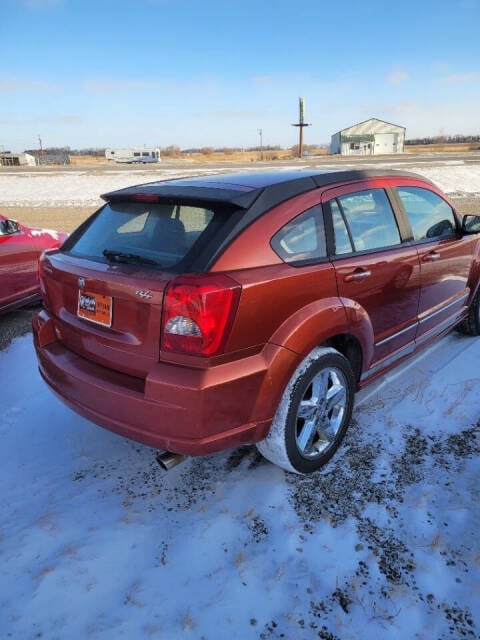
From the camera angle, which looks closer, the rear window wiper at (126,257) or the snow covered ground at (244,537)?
the snow covered ground at (244,537)

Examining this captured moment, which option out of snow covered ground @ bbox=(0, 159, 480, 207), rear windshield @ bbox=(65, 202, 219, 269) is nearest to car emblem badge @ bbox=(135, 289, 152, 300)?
rear windshield @ bbox=(65, 202, 219, 269)

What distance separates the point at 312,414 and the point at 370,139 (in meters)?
65.5

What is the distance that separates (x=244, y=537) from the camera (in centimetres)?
232

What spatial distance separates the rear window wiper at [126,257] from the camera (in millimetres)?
2341

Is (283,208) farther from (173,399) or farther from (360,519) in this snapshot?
(360,519)

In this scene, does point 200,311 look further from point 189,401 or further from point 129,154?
point 129,154

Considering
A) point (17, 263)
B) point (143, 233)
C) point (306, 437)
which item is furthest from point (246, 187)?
point (17, 263)

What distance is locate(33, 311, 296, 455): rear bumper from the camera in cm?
210

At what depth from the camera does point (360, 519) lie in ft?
7.88

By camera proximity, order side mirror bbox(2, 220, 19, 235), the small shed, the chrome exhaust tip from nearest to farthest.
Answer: the chrome exhaust tip < side mirror bbox(2, 220, 19, 235) < the small shed

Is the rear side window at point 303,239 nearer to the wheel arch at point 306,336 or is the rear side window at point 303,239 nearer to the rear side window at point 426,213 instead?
the wheel arch at point 306,336

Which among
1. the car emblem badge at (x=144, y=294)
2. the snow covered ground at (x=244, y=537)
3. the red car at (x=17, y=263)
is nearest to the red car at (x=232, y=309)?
the car emblem badge at (x=144, y=294)

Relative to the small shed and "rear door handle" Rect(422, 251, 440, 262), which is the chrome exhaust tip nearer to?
"rear door handle" Rect(422, 251, 440, 262)

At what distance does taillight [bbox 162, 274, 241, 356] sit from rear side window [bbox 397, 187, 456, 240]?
191cm
